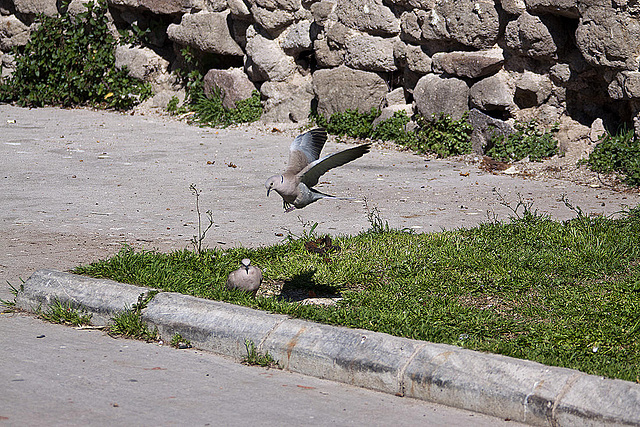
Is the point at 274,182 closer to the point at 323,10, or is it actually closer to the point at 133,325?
the point at 133,325

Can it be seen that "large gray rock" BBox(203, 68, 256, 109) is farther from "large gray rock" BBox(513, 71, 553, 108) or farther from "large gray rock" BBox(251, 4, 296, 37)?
"large gray rock" BBox(513, 71, 553, 108)

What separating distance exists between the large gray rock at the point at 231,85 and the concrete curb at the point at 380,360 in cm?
740

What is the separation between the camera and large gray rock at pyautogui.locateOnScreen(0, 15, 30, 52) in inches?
567

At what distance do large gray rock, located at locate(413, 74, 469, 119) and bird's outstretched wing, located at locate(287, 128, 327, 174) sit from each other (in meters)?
5.42

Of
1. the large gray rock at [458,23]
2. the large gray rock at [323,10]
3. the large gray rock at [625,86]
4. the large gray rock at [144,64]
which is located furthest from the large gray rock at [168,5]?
the large gray rock at [625,86]

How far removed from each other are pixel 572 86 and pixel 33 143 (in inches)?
259

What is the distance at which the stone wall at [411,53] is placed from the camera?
8.68 metres

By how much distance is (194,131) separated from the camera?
11.5 meters

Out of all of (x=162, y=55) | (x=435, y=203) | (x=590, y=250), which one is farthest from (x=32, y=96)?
(x=590, y=250)

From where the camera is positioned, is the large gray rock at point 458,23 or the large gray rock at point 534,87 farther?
the large gray rock at point 458,23

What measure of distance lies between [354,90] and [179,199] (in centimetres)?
378

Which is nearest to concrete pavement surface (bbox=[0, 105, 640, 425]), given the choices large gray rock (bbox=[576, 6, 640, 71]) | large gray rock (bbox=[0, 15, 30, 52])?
large gray rock (bbox=[576, 6, 640, 71])

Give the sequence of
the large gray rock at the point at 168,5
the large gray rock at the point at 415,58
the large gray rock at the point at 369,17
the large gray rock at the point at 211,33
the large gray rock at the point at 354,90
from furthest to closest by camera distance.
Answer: the large gray rock at the point at 168,5, the large gray rock at the point at 211,33, the large gray rock at the point at 354,90, the large gray rock at the point at 369,17, the large gray rock at the point at 415,58

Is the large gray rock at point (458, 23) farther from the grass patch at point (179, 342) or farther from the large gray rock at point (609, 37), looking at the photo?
the grass patch at point (179, 342)
